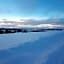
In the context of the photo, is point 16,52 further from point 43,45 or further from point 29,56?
point 43,45

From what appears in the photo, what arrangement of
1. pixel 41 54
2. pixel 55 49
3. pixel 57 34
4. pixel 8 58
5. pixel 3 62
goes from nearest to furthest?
pixel 3 62 < pixel 8 58 < pixel 41 54 < pixel 55 49 < pixel 57 34

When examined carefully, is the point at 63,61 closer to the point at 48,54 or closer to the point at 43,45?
the point at 48,54

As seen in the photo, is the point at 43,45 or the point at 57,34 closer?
the point at 43,45

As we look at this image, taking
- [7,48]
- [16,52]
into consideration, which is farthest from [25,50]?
[7,48]

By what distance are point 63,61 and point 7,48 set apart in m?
1.46

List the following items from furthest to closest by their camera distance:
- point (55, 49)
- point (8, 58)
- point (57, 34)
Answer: point (57, 34) → point (55, 49) → point (8, 58)

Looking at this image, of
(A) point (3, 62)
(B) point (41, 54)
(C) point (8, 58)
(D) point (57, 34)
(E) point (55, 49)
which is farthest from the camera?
(D) point (57, 34)

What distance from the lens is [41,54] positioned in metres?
3.66

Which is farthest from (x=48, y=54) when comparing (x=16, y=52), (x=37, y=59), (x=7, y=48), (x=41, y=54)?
(x=7, y=48)

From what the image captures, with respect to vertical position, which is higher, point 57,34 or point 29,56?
point 57,34

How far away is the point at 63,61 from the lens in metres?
3.22

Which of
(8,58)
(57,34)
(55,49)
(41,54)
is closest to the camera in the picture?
(8,58)

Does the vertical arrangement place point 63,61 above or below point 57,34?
below

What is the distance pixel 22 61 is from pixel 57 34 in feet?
7.44
